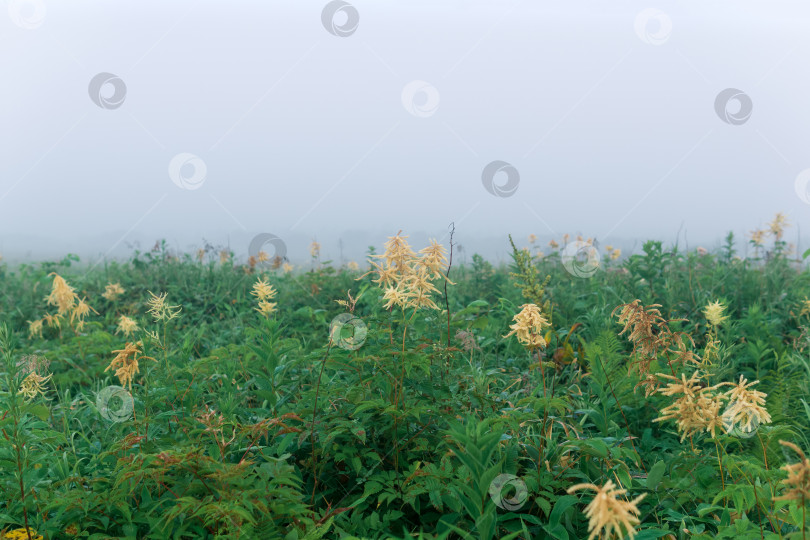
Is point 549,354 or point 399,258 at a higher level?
point 549,354

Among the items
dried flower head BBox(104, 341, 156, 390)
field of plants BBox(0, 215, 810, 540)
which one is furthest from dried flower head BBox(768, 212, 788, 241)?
dried flower head BBox(104, 341, 156, 390)

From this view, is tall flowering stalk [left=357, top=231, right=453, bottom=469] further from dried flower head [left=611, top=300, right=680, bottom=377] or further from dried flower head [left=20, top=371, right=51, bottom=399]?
dried flower head [left=20, top=371, right=51, bottom=399]

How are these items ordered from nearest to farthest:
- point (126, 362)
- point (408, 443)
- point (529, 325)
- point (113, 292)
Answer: point (529, 325) → point (408, 443) → point (126, 362) → point (113, 292)

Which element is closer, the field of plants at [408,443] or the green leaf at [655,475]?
the field of plants at [408,443]

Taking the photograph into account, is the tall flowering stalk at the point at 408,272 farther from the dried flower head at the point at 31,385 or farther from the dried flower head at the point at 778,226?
the dried flower head at the point at 778,226

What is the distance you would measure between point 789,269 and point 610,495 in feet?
21.9

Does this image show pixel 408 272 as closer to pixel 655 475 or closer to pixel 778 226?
pixel 655 475

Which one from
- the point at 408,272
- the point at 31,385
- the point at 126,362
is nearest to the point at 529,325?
the point at 408,272

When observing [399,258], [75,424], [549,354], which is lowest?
[75,424]

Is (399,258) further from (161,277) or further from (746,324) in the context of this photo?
(161,277)

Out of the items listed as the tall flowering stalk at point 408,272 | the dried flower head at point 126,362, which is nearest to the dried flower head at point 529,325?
the tall flowering stalk at point 408,272

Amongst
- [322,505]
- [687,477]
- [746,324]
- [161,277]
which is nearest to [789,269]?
[746,324]

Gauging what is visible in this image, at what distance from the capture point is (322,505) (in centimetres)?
246

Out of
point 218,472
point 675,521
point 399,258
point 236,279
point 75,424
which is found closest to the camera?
point 218,472
